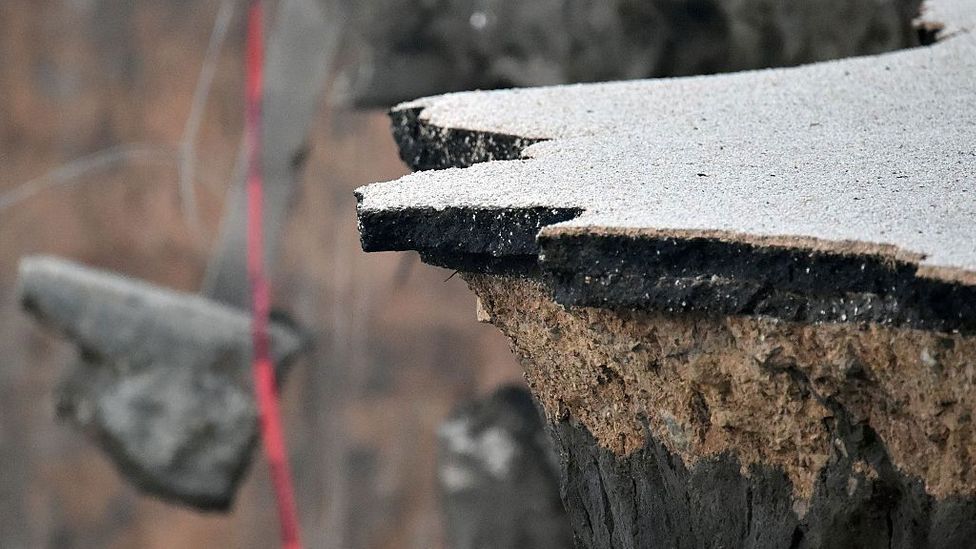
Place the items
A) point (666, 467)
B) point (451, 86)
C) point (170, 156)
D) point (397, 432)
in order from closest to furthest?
point (666, 467) → point (451, 86) → point (397, 432) → point (170, 156)

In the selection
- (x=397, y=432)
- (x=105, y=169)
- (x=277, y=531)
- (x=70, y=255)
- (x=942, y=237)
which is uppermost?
(x=942, y=237)

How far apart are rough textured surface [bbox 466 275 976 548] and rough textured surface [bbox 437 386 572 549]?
0.92 meters

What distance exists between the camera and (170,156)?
1934 mm

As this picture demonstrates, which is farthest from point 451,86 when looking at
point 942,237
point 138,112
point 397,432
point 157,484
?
point 942,237

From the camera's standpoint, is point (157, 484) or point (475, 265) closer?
point (475, 265)

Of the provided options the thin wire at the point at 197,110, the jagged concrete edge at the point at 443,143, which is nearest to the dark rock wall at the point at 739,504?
the jagged concrete edge at the point at 443,143

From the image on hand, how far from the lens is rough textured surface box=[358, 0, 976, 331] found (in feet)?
1.54

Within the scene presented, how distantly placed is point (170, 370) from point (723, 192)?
1451 mm

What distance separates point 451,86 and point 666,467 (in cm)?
97

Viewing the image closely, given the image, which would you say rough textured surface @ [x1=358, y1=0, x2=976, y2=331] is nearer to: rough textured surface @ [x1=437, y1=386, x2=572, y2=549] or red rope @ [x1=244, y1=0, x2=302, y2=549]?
rough textured surface @ [x1=437, y1=386, x2=572, y2=549]

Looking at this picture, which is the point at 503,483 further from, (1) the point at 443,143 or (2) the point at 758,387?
(2) the point at 758,387

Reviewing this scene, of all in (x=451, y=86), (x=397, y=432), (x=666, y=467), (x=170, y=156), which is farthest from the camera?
(x=170, y=156)

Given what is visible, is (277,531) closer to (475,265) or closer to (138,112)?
(138,112)

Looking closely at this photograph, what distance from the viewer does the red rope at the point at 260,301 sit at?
6.07ft
